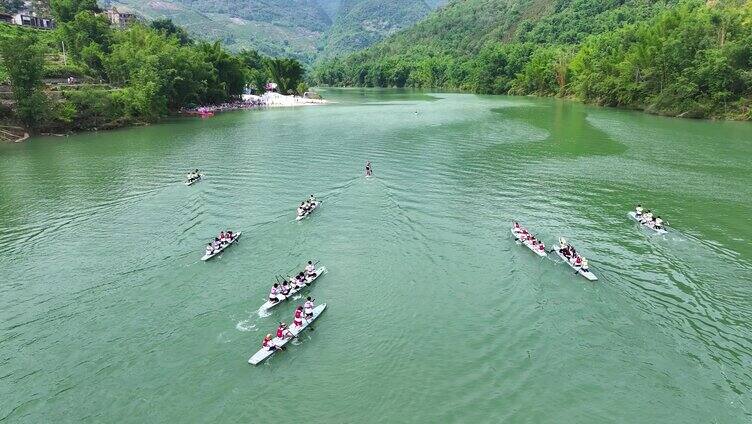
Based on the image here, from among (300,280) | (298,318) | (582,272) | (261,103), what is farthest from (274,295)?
(261,103)

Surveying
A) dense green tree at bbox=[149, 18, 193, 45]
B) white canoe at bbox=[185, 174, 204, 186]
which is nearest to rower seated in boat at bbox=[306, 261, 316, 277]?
white canoe at bbox=[185, 174, 204, 186]

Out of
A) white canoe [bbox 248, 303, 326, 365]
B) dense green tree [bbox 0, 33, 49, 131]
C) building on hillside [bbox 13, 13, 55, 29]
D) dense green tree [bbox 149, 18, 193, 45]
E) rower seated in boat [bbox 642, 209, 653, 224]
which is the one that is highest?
dense green tree [bbox 149, 18, 193, 45]

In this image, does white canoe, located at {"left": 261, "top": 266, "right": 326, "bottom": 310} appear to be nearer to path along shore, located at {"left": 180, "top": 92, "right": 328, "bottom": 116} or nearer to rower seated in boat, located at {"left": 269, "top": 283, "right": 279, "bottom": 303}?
rower seated in boat, located at {"left": 269, "top": 283, "right": 279, "bottom": 303}

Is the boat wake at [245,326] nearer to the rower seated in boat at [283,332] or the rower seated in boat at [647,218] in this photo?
the rower seated in boat at [283,332]

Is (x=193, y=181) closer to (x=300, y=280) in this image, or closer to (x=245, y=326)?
(x=300, y=280)

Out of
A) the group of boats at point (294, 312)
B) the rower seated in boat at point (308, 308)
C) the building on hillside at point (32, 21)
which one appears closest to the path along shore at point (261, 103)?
the building on hillside at point (32, 21)

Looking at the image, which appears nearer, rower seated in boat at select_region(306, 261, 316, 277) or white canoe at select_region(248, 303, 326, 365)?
white canoe at select_region(248, 303, 326, 365)

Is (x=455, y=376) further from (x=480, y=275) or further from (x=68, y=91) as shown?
(x=68, y=91)
